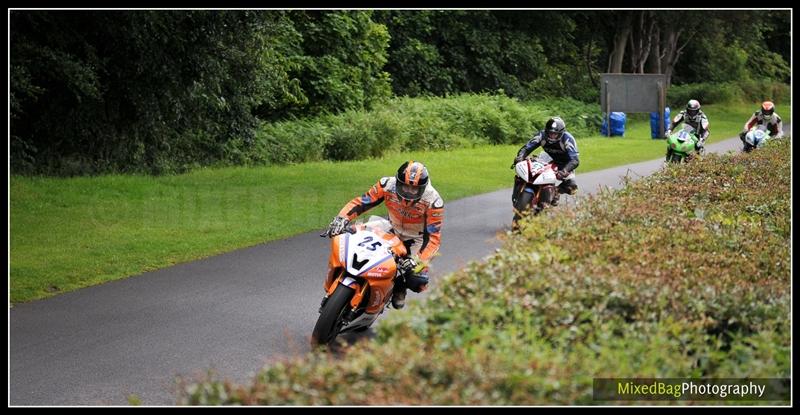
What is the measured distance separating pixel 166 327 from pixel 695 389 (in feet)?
20.4

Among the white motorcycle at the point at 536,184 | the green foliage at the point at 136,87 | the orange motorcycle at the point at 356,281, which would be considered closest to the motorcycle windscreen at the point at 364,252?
the orange motorcycle at the point at 356,281

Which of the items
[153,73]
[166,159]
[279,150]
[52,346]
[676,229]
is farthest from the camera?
[279,150]

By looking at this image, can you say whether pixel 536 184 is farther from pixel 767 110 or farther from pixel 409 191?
pixel 767 110

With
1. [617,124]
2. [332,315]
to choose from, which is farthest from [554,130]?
[617,124]

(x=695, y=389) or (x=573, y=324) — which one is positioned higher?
(x=573, y=324)

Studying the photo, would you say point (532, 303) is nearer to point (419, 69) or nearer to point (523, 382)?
point (523, 382)

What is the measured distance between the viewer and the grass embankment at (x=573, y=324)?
499 cm

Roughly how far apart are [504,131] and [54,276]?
2506cm

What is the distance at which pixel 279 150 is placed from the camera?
90.7 feet

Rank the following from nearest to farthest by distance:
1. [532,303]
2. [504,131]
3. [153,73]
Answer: [532,303] < [153,73] < [504,131]

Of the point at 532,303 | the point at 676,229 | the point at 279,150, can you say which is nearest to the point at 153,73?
the point at 279,150

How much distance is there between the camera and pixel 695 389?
17.9 feet

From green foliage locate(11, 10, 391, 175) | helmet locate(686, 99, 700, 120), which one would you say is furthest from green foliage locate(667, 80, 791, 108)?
helmet locate(686, 99, 700, 120)

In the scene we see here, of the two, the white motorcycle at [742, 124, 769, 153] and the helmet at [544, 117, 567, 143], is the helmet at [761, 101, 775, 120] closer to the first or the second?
the white motorcycle at [742, 124, 769, 153]
